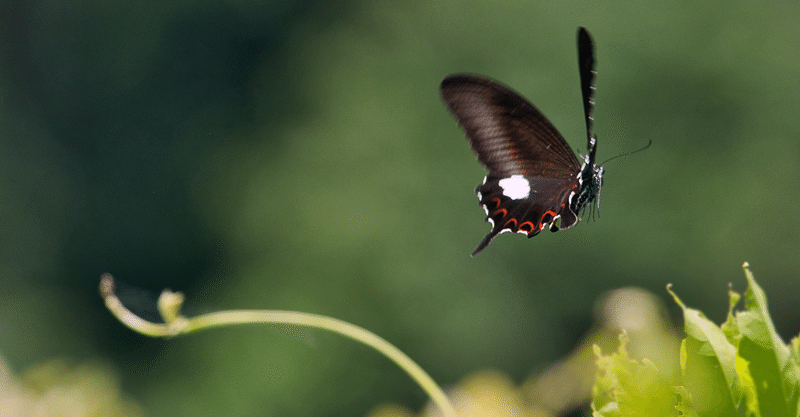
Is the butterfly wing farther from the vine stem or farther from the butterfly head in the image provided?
the vine stem

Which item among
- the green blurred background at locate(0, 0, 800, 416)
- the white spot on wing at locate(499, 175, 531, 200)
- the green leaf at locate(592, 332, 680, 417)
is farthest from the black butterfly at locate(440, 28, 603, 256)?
the green blurred background at locate(0, 0, 800, 416)

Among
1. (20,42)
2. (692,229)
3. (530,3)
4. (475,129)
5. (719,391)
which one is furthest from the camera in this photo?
(20,42)

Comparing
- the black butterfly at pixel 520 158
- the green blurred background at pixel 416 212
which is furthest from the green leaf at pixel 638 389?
the green blurred background at pixel 416 212

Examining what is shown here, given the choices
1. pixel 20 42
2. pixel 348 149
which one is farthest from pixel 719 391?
pixel 20 42

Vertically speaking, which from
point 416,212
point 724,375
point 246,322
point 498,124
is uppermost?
point 416,212

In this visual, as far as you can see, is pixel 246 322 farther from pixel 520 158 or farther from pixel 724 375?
pixel 724 375

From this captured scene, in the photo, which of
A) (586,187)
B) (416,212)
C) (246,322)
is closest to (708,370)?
(586,187)

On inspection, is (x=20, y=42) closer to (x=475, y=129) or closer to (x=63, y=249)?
(x=63, y=249)
